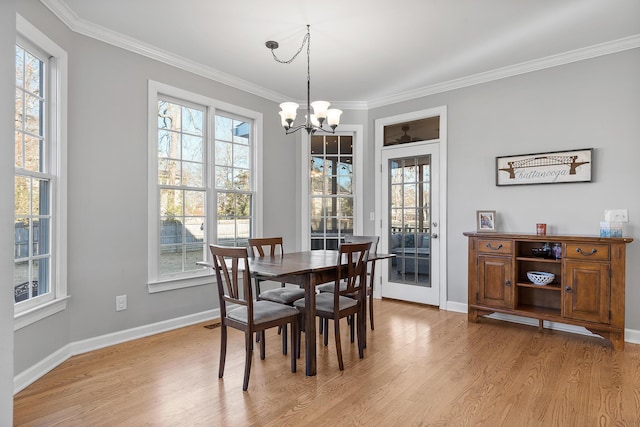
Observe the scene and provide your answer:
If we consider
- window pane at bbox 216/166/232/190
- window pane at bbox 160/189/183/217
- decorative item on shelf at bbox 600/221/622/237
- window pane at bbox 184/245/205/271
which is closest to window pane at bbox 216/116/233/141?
window pane at bbox 216/166/232/190

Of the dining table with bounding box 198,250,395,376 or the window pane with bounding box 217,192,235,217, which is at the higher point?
the window pane with bounding box 217,192,235,217

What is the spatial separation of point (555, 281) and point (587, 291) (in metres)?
0.41

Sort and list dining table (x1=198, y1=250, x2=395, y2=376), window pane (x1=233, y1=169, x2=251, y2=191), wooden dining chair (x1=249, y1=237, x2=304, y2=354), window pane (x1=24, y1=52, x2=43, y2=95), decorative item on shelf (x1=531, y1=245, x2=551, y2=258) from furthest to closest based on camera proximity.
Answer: window pane (x1=233, y1=169, x2=251, y2=191)
decorative item on shelf (x1=531, y1=245, x2=551, y2=258)
wooden dining chair (x1=249, y1=237, x2=304, y2=354)
window pane (x1=24, y1=52, x2=43, y2=95)
dining table (x1=198, y1=250, x2=395, y2=376)

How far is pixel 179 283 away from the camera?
12.4 feet

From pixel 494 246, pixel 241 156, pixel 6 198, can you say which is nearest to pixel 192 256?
pixel 241 156

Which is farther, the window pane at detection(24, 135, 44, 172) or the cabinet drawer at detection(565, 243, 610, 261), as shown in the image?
the cabinet drawer at detection(565, 243, 610, 261)

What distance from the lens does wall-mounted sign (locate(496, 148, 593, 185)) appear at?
140 inches

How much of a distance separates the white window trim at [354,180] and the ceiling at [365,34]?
919mm

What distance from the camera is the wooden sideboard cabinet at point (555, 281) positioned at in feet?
10.3

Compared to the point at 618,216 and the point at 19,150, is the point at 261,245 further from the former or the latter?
the point at 618,216

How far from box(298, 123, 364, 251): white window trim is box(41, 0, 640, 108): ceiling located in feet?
3.02

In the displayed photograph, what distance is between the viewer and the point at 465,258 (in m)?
4.30

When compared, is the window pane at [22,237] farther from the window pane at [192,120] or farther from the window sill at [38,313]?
the window pane at [192,120]

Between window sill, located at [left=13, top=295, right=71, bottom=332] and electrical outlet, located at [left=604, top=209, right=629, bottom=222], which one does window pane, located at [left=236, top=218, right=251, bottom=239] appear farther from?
electrical outlet, located at [left=604, top=209, right=629, bottom=222]
